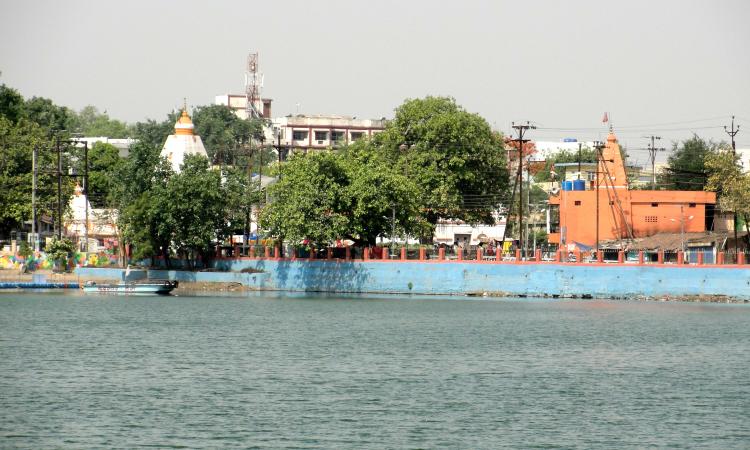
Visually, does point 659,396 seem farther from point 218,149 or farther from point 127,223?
point 218,149

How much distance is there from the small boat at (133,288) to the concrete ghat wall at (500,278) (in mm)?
4160

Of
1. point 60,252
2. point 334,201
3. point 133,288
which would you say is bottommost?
point 133,288

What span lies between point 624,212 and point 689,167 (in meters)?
21.0

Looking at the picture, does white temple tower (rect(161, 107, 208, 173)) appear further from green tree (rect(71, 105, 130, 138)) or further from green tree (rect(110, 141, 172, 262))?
green tree (rect(71, 105, 130, 138))

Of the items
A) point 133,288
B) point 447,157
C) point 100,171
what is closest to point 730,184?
point 447,157

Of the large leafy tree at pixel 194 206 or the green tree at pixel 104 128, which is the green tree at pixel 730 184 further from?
the green tree at pixel 104 128

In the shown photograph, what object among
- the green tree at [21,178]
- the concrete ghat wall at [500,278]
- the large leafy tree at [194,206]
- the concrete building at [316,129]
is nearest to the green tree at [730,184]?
the concrete ghat wall at [500,278]

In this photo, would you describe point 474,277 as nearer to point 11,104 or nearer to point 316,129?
point 11,104

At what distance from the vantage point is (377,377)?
40.8 metres

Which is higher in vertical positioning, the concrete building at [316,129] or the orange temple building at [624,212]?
the concrete building at [316,129]

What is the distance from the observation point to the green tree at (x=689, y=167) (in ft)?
317

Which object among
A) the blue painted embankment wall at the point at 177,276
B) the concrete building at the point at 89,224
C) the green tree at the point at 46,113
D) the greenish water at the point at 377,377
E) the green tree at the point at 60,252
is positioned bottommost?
the greenish water at the point at 377,377

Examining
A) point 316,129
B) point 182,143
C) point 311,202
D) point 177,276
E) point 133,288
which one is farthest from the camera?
point 316,129

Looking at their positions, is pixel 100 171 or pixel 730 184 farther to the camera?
pixel 100 171
